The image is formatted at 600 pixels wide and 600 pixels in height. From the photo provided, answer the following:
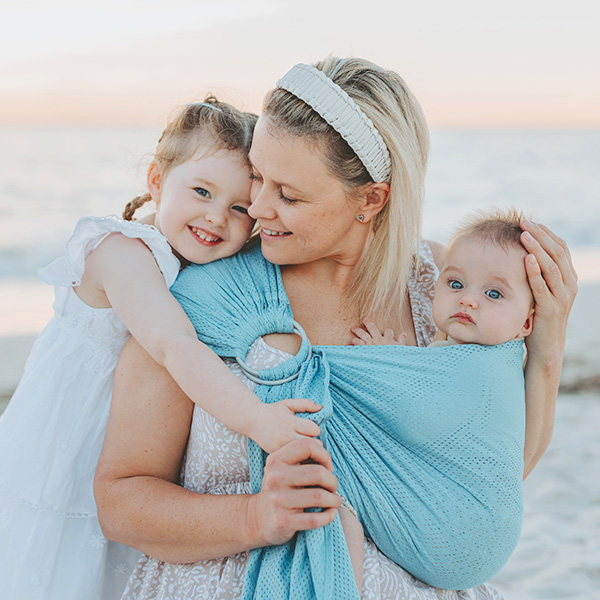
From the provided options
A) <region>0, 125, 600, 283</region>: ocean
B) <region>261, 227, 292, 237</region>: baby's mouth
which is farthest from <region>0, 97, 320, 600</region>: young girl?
<region>0, 125, 600, 283</region>: ocean

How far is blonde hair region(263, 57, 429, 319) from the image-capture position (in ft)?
6.34

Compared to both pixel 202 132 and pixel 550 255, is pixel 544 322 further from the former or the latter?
pixel 202 132

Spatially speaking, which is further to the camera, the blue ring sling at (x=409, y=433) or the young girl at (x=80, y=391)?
the young girl at (x=80, y=391)

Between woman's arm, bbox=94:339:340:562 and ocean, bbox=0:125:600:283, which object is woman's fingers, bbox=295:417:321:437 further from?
ocean, bbox=0:125:600:283

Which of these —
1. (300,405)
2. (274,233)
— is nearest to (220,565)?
(300,405)

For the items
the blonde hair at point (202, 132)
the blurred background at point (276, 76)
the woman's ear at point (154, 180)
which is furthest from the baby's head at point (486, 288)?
the blurred background at point (276, 76)

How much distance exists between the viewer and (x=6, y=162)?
14906 mm

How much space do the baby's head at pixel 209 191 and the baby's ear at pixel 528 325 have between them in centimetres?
85

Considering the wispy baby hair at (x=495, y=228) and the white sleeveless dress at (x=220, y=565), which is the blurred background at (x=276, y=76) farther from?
the white sleeveless dress at (x=220, y=565)

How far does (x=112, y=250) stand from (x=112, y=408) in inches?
16.6

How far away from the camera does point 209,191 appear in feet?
6.98

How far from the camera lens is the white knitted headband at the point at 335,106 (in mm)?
1915

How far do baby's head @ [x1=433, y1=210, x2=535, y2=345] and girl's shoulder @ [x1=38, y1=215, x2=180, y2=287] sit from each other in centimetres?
78

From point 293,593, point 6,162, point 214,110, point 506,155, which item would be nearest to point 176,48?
point 6,162
